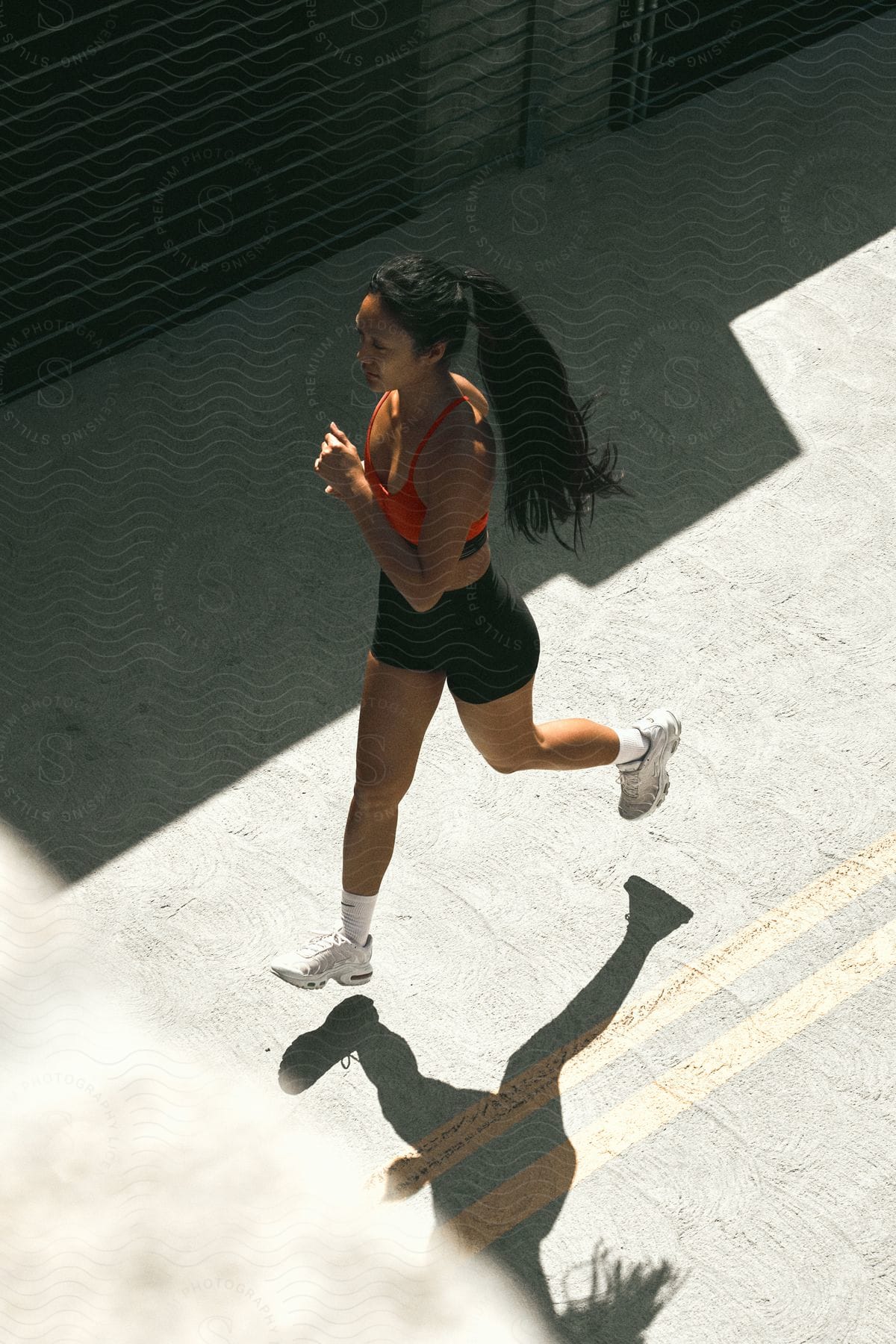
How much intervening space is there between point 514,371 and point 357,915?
1567mm

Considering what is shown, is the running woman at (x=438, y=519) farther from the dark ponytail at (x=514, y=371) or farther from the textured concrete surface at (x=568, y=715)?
the textured concrete surface at (x=568, y=715)

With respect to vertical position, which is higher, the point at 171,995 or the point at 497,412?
the point at 497,412

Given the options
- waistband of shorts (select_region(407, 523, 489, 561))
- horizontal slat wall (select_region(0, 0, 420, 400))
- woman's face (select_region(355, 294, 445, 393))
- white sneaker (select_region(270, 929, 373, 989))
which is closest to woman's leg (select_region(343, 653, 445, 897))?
white sneaker (select_region(270, 929, 373, 989))

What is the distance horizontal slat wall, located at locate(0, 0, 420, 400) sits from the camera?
22.2ft

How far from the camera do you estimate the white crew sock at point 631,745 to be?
536 cm

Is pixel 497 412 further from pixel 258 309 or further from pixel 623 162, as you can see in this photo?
pixel 623 162

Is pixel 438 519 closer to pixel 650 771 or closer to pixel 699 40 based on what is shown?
pixel 650 771

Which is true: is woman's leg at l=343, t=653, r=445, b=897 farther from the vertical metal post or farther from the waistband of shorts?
the vertical metal post

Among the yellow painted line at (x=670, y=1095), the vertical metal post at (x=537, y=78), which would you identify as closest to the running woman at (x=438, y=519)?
the yellow painted line at (x=670, y=1095)

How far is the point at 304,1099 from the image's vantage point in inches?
193

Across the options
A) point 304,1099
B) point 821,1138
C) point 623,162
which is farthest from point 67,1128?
point 623,162

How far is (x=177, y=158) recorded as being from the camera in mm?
7191

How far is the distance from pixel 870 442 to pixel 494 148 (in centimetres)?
250

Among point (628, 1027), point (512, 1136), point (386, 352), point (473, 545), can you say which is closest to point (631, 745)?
point (628, 1027)
